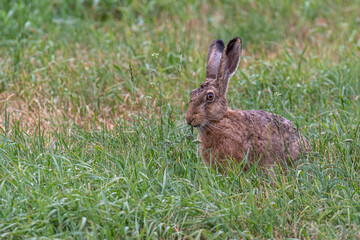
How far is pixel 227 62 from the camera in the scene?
4.77 metres

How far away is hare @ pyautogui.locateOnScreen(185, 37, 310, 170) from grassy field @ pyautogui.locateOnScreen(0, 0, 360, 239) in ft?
0.58

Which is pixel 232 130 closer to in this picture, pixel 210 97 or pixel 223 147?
pixel 223 147

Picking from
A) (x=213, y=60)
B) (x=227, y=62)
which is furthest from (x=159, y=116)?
(x=227, y=62)

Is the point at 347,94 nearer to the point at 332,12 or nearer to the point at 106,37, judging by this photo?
the point at 332,12

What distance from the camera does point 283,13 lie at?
8.31 meters

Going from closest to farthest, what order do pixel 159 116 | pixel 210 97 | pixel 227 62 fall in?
pixel 210 97 < pixel 227 62 < pixel 159 116

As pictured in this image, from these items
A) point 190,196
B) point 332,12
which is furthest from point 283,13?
point 190,196

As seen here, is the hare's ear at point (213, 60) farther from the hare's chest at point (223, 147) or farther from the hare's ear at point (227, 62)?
the hare's chest at point (223, 147)

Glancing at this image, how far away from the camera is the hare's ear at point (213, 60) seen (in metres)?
4.96

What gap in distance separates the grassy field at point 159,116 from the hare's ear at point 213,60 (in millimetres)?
450

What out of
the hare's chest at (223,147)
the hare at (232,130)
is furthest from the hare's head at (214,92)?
the hare's chest at (223,147)

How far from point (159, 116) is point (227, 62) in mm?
1106

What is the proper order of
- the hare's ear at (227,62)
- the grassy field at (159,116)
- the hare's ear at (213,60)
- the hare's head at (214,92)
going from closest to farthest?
1. the grassy field at (159,116)
2. the hare's head at (214,92)
3. the hare's ear at (227,62)
4. the hare's ear at (213,60)

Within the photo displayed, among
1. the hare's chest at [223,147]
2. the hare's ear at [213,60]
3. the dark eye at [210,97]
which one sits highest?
the hare's ear at [213,60]
